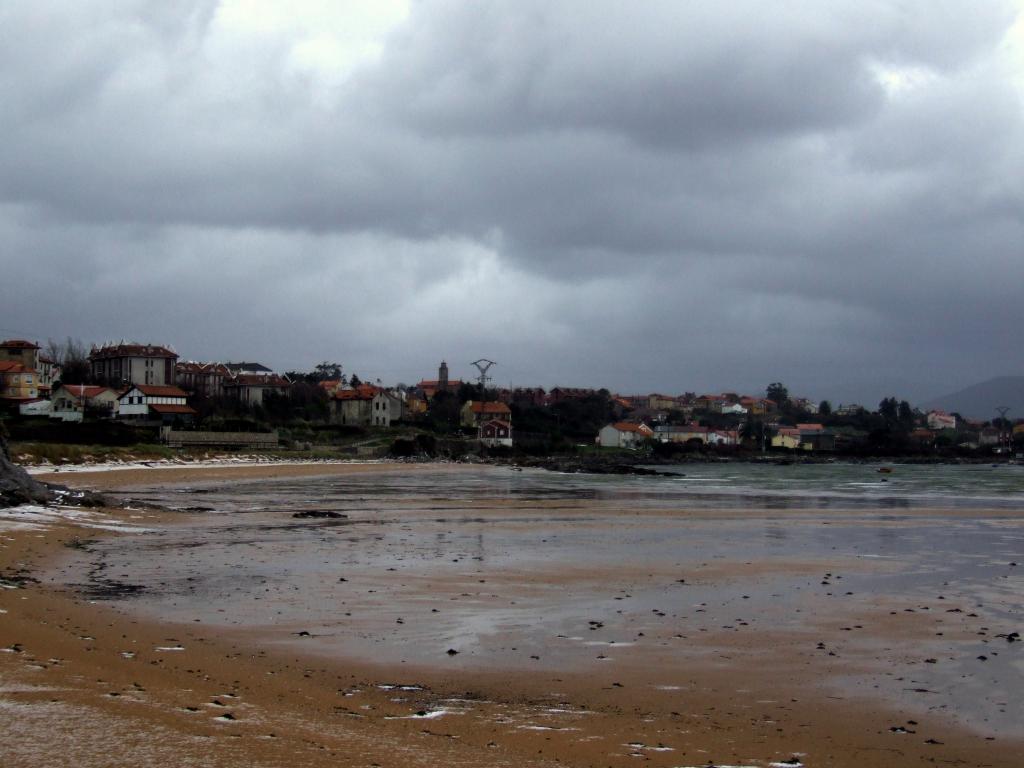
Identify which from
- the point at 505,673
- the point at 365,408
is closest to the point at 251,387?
the point at 365,408

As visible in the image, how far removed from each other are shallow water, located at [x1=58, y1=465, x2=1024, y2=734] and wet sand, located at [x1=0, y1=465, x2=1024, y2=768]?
0.23 ft

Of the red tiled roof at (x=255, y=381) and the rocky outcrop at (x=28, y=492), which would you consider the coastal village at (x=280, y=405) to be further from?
the rocky outcrop at (x=28, y=492)

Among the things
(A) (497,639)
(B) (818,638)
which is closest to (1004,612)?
(B) (818,638)

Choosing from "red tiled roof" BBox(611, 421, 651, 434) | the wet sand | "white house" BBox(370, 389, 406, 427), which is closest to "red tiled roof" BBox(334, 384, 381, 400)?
"white house" BBox(370, 389, 406, 427)

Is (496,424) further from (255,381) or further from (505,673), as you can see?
(505,673)

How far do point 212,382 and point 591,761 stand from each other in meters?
134

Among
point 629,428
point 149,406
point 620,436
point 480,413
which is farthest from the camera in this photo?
point 629,428

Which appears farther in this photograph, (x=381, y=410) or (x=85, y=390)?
(x=381, y=410)

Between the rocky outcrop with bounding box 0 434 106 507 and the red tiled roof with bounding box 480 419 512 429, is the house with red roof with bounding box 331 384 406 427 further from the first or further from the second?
the rocky outcrop with bounding box 0 434 106 507

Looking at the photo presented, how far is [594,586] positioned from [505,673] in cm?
612

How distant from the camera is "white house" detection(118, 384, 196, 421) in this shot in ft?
304

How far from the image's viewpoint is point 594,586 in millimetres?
15344

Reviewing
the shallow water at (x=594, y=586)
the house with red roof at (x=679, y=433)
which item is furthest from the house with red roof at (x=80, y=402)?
the house with red roof at (x=679, y=433)

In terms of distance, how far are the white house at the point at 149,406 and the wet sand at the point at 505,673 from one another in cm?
8107
